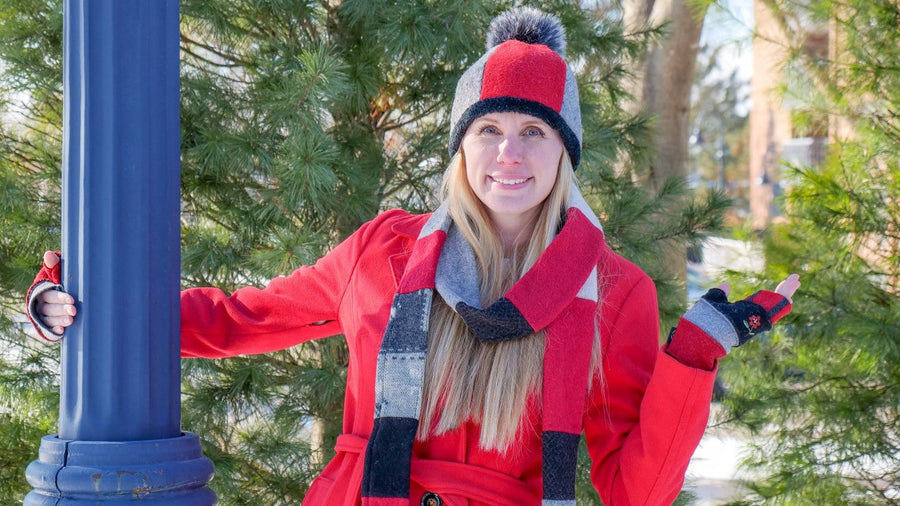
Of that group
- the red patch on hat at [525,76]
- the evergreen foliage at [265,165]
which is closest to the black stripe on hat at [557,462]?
the red patch on hat at [525,76]

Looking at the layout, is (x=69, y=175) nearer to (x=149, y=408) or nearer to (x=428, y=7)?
(x=149, y=408)

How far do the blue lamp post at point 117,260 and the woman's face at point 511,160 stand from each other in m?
0.69

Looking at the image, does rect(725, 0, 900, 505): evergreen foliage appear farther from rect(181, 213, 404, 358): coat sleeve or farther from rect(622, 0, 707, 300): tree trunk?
rect(181, 213, 404, 358): coat sleeve

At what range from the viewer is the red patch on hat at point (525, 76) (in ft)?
7.23

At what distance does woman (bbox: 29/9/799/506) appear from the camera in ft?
6.52

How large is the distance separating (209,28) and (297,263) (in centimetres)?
101

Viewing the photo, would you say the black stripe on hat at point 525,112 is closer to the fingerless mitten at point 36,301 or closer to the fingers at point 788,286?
the fingers at point 788,286

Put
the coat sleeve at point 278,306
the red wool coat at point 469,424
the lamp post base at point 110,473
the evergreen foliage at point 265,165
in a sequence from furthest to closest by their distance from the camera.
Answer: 1. the evergreen foliage at point 265,165
2. the coat sleeve at point 278,306
3. the red wool coat at point 469,424
4. the lamp post base at point 110,473

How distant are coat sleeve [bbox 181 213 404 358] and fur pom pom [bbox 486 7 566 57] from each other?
1.76 ft

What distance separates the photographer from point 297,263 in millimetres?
2951

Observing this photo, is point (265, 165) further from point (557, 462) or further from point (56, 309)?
point (557, 462)

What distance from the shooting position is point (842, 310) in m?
4.36

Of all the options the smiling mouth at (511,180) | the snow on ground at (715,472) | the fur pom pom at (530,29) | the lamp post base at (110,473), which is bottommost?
the snow on ground at (715,472)

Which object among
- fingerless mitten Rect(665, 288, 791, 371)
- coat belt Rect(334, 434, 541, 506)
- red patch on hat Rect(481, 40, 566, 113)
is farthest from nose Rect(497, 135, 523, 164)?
coat belt Rect(334, 434, 541, 506)
